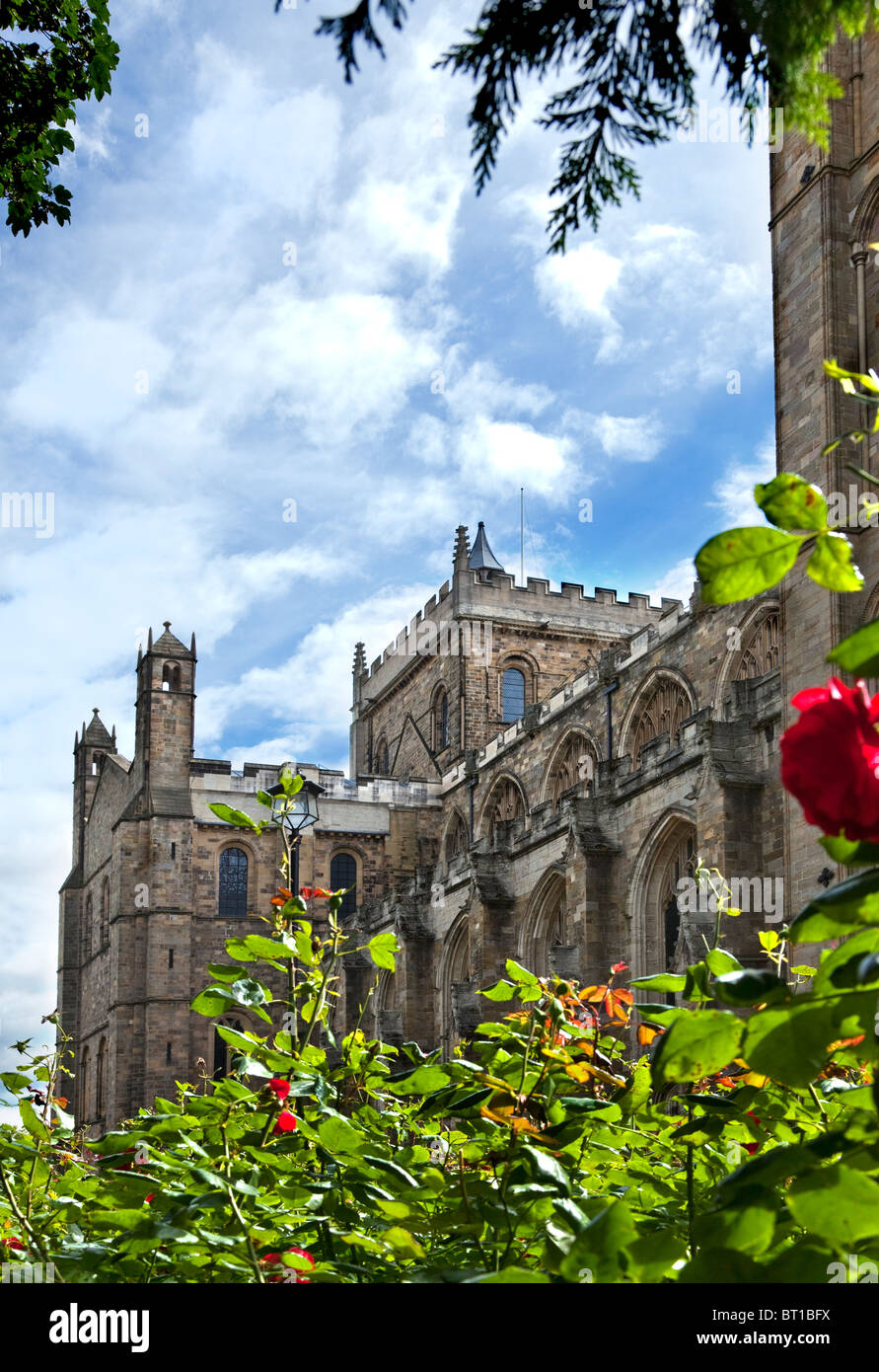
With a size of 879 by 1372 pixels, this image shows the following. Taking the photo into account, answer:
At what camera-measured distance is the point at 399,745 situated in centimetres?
5059

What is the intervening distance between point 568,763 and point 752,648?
8.99 metres

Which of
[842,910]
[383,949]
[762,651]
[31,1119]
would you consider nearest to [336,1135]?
[383,949]

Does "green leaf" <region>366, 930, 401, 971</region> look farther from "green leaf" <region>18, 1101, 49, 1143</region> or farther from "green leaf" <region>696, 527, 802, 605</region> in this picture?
"green leaf" <region>696, 527, 802, 605</region>

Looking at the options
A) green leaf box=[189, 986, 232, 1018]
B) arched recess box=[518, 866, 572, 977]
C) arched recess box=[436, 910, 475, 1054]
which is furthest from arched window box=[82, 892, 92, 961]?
green leaf box=[189, 986, 232, 1018]

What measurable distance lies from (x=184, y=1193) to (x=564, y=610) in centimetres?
4348

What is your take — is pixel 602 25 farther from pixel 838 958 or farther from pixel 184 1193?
pixel 184 1193

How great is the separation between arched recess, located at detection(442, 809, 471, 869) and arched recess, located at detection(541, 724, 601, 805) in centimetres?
591

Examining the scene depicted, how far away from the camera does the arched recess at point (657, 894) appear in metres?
24.6

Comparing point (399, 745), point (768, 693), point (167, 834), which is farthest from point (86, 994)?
point (768, 693)

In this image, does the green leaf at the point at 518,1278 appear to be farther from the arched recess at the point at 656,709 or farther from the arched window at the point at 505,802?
the arched window at the point at 505,802

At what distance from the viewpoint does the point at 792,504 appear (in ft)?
5.26

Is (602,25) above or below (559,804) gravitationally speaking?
below

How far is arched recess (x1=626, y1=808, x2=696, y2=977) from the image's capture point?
24.6m

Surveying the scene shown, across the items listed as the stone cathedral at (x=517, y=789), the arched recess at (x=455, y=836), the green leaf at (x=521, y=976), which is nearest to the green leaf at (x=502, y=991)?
the green leaf at (x=521, y=976)
